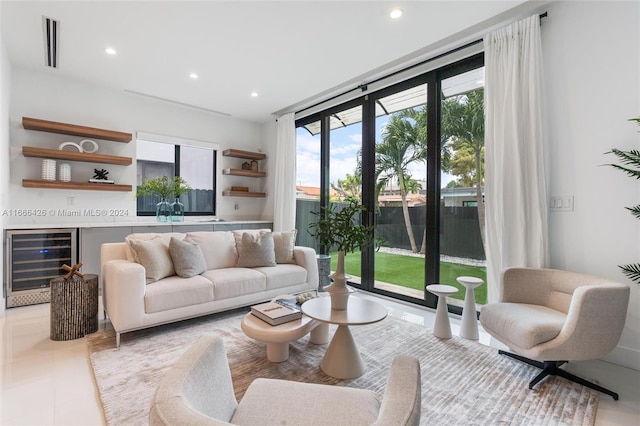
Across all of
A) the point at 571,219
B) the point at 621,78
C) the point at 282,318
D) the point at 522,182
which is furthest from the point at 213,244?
the point at 621,78

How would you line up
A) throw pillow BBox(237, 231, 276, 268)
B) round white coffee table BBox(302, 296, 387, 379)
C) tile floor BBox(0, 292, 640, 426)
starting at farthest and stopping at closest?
throw pillow BBox(237, 231, 276, 268), round white coffee table BBox(302, 296, 387, 379), tile floor BBox(0, 292, 640, 426)

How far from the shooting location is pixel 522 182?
104 inches

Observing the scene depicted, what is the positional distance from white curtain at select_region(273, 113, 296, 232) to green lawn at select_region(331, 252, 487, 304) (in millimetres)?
1151

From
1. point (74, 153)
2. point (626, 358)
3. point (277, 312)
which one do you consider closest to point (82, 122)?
point (74, 153)

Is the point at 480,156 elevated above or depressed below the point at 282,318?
above

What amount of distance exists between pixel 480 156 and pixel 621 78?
45.1 inches

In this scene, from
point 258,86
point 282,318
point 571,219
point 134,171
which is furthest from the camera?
point 134,171

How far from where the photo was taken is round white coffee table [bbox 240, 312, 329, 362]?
6.97 feet

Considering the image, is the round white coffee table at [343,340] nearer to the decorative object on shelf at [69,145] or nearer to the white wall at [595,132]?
the white wall at [595,132]

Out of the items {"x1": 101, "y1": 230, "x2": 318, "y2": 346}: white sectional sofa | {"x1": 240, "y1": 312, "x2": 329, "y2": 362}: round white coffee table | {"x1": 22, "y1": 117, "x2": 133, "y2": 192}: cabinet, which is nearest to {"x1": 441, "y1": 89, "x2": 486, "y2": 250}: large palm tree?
{"x1": 101, "y1": 230, "x2": 318, "y2": 346}: white sectional sofa

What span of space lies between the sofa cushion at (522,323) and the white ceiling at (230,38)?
2.43 metres

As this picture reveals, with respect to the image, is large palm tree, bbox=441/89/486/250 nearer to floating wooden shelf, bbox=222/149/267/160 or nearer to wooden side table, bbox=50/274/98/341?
floating wooden shelf, bbox=222/149/267/160

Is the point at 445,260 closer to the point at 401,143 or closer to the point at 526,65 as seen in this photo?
the point at 401,143

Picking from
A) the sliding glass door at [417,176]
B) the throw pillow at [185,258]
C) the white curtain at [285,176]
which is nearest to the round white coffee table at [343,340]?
the sliding glass door at [417,176]
